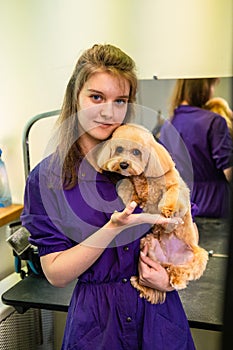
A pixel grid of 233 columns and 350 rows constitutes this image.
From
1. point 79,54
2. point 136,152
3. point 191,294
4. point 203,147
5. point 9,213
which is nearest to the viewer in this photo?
point 136,152

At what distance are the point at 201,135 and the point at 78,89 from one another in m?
0.49

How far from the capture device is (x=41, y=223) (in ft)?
3.01

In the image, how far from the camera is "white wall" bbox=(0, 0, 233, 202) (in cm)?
109

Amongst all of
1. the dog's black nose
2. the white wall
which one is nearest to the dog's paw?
the dog's black nose

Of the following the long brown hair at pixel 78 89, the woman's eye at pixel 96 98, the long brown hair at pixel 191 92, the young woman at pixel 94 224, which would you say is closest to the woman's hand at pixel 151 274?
the young woman at pixel 94 224

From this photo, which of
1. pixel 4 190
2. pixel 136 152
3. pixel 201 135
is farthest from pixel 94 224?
pixel 4 190

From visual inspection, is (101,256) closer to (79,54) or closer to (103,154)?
(103,154)

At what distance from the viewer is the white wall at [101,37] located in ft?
3.57

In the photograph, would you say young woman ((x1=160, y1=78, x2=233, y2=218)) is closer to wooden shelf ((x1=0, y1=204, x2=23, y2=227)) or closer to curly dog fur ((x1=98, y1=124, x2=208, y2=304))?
curly dog fur ((x1=98, y1=124, x2=208, y2=304))

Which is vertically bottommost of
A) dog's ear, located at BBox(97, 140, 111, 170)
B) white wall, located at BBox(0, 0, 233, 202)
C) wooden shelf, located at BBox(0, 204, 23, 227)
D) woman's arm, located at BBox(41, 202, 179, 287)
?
wooden shelf, located at BBox(0, 204, 23, 227)

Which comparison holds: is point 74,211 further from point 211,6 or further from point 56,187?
point 211,6

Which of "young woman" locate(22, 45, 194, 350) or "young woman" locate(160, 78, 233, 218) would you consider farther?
"young woman" locate(160, 78, 233, 218)

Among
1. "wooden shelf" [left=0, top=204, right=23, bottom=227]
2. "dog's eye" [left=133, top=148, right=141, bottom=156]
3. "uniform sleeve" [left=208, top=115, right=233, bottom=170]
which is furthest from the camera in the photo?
"wooden shelf" [left=0, top=204, right=23, bottom=227]

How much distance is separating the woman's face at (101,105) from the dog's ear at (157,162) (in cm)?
10
